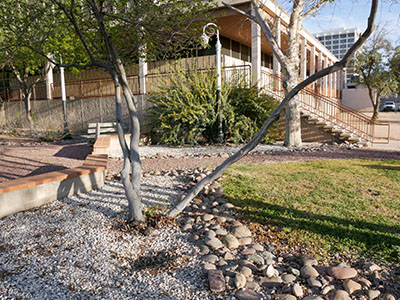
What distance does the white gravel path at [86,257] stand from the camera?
247cm

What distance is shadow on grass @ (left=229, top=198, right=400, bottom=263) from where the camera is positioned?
3074 millimetres

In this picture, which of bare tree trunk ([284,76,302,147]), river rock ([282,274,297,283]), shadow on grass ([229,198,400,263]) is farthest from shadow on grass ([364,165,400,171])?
river rock ([282,274,297,283])

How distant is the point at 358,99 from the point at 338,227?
43748 mm

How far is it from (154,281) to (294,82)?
27.1ft

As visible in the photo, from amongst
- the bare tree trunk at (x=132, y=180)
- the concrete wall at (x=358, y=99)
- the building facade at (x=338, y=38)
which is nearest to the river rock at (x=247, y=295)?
the bare tree trunk at (x=132, y=180)

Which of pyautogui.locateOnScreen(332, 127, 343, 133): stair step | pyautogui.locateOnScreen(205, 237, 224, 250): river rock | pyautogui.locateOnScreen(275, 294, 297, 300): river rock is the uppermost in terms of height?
pyautogui.locateOnScreen(332, 127, 343, 133): stair step

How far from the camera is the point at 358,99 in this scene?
42.4 m

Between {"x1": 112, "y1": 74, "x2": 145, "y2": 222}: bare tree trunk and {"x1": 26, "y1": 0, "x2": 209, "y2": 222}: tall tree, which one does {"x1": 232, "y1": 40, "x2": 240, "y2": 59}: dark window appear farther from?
{"x1": 112, "y1": 74, "x2": 145, "y2": 222}: bare tree trunk

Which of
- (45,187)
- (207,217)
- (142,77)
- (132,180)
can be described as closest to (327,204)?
(207,217)

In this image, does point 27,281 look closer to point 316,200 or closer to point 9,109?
point 316,200

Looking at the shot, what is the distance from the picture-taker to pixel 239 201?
4.30 metres

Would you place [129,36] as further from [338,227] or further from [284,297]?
[284,297]

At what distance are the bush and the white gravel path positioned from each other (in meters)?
6.26

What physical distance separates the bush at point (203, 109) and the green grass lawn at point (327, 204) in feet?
13.7
